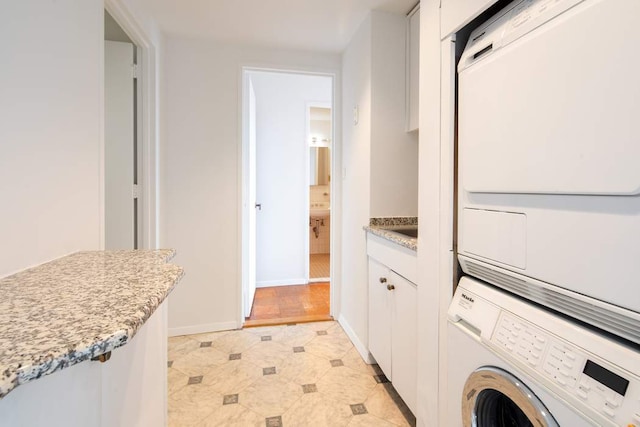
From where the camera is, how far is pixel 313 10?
2.01 meters

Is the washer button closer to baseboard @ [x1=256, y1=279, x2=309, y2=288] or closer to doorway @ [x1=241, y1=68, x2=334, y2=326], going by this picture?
doorway @ [x1=241, y1=68, x2=334, y2=326]

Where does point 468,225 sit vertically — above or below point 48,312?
above

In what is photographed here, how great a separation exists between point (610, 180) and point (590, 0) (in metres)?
0.40

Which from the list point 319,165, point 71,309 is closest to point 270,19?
point 71,309

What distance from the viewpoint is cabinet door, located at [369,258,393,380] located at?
1.73 meters

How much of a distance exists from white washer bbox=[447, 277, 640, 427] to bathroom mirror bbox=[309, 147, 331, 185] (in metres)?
4.15

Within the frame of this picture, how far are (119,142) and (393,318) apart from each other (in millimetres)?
2047

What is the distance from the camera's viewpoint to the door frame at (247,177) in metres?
2.53

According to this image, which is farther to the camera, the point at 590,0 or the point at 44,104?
the point at 44,104

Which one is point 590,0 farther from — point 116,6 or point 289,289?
point 289,289

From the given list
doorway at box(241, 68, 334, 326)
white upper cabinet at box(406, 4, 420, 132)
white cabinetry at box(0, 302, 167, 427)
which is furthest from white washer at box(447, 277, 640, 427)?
doorway at box(241, 68, 334, 326)

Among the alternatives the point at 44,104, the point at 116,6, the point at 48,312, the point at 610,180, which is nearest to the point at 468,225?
the point at 610,180

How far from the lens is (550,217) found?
77cm

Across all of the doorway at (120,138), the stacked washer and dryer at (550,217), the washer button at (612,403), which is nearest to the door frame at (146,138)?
the doorway at (120,138)
